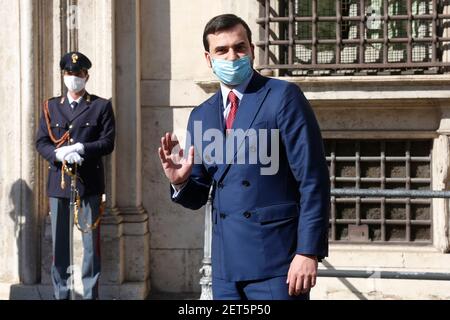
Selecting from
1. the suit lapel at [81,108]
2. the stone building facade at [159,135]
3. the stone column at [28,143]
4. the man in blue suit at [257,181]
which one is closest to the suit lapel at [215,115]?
the man in blue suit at [257,181]

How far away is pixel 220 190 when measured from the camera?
11.6 ft

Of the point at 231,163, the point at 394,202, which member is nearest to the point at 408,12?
the point at 394,202

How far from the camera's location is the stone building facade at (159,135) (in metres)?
6.82

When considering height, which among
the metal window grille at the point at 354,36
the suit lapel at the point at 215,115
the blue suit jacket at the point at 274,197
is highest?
the metal window grille at the point at 354,36

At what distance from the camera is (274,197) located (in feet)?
11.3

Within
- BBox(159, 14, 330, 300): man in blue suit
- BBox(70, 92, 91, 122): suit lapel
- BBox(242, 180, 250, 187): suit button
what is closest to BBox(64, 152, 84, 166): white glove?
BBox(70, 92, 91, 122): suit lapel

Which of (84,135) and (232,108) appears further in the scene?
(84,135)

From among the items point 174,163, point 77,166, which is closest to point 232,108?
point 174,163

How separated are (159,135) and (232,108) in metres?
3.62

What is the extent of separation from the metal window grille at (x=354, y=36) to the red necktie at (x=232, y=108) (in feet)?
10.6

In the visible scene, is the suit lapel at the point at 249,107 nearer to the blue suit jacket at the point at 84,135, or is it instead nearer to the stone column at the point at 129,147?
the blue suit jacket at the point at 84,135

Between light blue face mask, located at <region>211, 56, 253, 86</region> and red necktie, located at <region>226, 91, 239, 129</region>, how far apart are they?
0.05 metres

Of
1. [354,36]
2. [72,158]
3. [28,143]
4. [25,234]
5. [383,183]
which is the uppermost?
[354,36]

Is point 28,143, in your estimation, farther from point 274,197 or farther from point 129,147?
point 274,197
